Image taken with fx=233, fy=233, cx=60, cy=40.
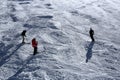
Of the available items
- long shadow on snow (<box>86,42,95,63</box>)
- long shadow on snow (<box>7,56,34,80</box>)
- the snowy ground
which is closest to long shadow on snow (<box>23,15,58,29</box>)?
the snowy ground

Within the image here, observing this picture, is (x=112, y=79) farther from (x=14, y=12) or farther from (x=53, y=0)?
(x=53, y=0)

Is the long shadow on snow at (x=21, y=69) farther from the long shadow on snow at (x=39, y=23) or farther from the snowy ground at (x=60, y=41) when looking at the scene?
the long shadow on snow at (x=39, y=23)

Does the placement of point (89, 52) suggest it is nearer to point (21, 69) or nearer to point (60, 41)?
point (60, 41)

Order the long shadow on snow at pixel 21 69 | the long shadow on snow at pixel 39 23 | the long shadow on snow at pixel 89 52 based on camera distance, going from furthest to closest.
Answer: the long shadow on snow at pixel 39 23 < the long shadow on snow at pixel 89 52 < the long shadow on snow at pixel 21 69

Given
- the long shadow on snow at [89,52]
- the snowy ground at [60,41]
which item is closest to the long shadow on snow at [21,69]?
the snowy ground at [60,41]

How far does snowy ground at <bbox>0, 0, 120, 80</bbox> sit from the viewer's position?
17375 millimetres

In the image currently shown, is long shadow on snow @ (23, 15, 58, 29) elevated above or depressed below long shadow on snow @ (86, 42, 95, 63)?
above

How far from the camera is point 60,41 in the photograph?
920 inches

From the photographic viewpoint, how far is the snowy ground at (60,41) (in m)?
17.4

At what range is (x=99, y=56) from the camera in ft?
67.8

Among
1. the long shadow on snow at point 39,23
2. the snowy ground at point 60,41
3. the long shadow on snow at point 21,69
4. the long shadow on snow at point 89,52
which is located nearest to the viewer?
the long shadow on snow at point 21,69

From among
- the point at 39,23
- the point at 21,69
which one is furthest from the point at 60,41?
the point at 21,69

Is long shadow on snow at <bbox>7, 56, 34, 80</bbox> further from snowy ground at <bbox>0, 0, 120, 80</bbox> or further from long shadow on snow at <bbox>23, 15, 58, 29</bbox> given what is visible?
long shadow on snow at <bbox>23, 15, 58, 29</bbox>

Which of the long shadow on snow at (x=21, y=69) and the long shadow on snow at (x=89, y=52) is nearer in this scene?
the long shadow on snow at (x=21, y=69)
